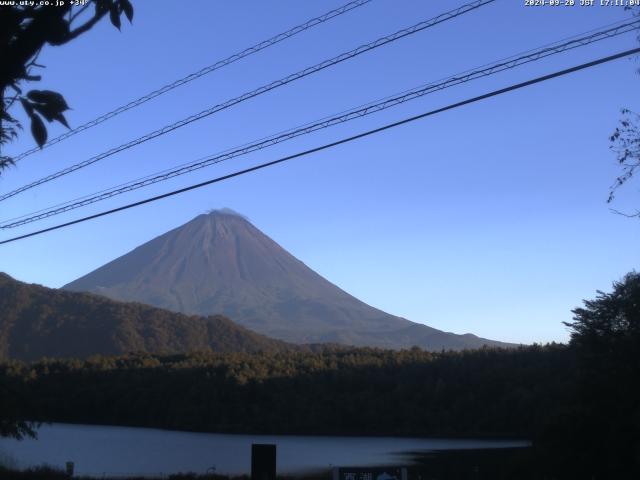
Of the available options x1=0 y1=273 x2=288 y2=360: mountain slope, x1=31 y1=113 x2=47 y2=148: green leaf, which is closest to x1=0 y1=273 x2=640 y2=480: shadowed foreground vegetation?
x1=0 y1=273 x2=288 y2=360: mountain slope

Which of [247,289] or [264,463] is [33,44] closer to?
[264,463]

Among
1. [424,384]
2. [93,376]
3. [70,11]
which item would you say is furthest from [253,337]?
[70,11]

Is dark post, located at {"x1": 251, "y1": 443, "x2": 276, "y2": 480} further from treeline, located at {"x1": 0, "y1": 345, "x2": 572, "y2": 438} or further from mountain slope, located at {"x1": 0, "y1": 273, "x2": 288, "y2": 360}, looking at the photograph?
mountain slope, located at {"x1": 0, "y1": 273, "x2": 288, "y2": 360}

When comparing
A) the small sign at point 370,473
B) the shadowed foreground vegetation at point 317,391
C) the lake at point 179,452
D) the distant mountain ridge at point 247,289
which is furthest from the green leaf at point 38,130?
the distant mountain ridge at point 247,289

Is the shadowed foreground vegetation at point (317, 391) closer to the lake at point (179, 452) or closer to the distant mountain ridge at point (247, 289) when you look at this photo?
the lake at point (179, 452)

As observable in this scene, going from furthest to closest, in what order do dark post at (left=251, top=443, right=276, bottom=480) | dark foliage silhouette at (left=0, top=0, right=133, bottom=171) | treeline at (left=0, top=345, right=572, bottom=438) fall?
treeline at (left=0, top=345, right=572, bottom=438) → dark post at (left=251, top=443, right=276, bottom=480) → dark foliage silhouette at (left=0, top=0, right=133, bottom=171)

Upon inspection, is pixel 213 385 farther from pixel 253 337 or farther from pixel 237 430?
pixel 253 337
